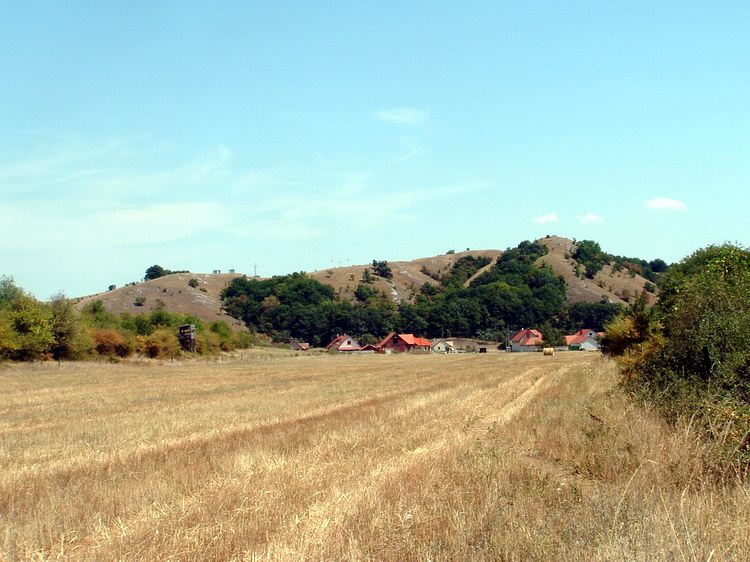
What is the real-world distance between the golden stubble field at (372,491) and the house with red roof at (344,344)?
152645mm

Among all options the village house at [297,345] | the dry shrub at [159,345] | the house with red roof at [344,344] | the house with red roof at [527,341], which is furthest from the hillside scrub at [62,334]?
the house with red roof at [527,341]

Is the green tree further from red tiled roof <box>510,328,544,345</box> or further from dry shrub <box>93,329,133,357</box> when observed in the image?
red tiled roof <box>510,328,544,345</box>

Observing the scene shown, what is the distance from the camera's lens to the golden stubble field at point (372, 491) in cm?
693

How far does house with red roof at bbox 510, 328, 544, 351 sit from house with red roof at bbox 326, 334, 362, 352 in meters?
38.7

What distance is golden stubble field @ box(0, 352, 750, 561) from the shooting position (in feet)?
22.7

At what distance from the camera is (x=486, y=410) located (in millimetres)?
21562

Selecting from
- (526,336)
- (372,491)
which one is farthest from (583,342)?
(372,491)

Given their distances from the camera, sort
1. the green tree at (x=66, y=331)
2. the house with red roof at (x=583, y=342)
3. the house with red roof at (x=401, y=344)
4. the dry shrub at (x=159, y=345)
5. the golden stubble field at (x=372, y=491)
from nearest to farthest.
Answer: the golden stubble field at (x=372, y=491), the green tree at (x=66, y=331), the dry shrub at (x=159, y=345), the house with red roof at (x=583, y=342), the house with red roof at (x=401, y=344)

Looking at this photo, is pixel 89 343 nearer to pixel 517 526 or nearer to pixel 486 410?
pixel 486 410

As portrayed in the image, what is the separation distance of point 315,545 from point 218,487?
10.9 feet

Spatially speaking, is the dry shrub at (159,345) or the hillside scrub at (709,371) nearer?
the hillside scrub at (709,371)

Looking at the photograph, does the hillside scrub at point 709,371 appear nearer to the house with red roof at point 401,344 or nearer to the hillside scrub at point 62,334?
A: the hillside scrub at point 62,334

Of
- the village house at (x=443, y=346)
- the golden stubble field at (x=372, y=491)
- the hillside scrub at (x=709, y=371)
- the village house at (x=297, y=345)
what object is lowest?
the village house at (x=443, y=346)

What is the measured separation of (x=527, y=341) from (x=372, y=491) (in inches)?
6510
